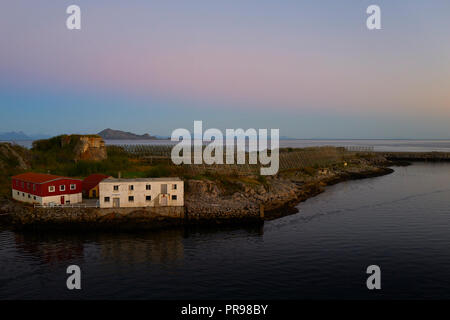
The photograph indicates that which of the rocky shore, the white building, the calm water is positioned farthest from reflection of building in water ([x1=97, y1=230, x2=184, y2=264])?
the white building

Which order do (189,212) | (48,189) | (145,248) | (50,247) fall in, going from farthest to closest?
(189,212) < (48,189) < (50,247) < (145,248)

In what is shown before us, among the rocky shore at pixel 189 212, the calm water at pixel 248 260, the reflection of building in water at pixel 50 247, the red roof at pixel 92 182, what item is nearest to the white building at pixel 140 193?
the rocky shore at pixel 189 212

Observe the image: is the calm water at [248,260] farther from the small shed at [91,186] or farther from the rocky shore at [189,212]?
the small shed at [91,186]

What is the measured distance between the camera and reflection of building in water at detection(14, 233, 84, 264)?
3209 centimetres

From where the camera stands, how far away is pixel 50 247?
1379 inches

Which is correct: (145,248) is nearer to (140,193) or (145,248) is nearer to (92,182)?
(140,193)

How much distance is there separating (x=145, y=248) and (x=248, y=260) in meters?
11.5

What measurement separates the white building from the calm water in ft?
17.7

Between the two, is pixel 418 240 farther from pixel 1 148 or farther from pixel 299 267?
pixel 1 148

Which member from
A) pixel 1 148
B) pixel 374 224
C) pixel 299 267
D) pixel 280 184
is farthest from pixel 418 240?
pixel 1 148

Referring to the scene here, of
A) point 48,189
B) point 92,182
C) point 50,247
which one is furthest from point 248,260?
point 92,182

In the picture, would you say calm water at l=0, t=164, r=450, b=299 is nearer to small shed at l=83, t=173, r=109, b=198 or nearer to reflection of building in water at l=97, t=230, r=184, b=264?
reflection of building in water at l=97, t=230, r=184, b=264

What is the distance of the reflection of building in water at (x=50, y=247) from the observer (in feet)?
105

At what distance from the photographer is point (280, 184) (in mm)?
64500
